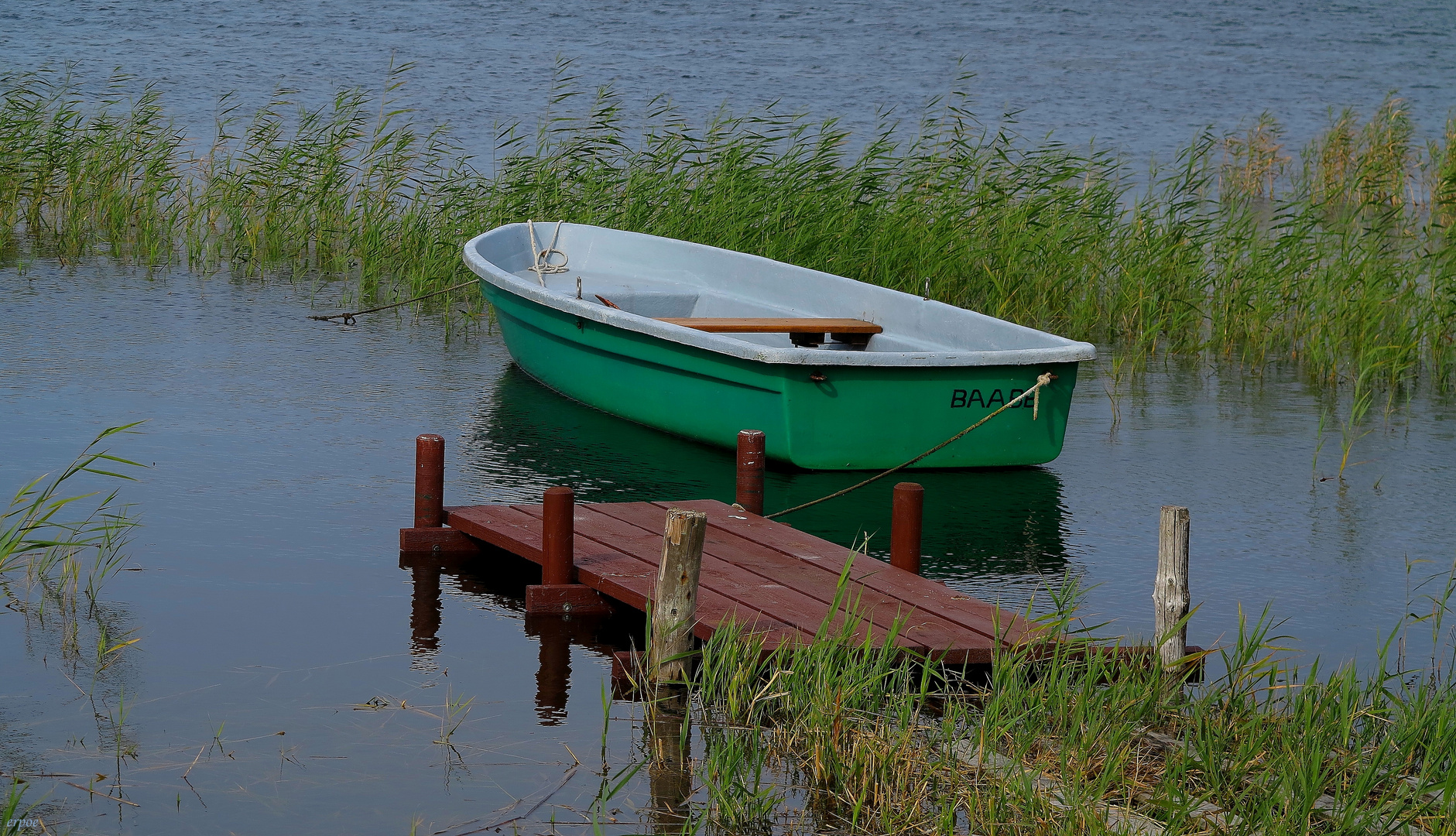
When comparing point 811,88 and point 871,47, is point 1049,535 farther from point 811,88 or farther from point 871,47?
point 871,47

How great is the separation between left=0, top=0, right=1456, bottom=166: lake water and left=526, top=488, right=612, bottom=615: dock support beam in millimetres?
16093

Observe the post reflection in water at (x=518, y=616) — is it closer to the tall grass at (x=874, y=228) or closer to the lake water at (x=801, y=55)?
the tall grass at (x=874, y=228)

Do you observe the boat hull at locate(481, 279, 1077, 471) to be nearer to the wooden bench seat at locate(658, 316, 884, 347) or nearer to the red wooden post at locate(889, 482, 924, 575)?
the wooden bench seat at locate(658, 316, 884, 347)

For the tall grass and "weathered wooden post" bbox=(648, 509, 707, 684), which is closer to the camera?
"weathered wooden post" bbox=(648, 509, 707, 684)

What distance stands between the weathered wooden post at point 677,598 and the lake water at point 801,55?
55.6ft

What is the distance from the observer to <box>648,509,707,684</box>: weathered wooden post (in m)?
4.80

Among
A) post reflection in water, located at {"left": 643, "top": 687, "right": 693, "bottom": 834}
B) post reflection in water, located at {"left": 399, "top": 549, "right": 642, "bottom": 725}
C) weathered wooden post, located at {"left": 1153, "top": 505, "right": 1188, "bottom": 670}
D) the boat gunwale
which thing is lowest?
post reflection in water, located at {"left": 399, "top": 549, "right": 642, "bottom": 725}

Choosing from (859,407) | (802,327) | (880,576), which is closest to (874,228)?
(802,327)

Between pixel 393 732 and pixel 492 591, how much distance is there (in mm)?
1502

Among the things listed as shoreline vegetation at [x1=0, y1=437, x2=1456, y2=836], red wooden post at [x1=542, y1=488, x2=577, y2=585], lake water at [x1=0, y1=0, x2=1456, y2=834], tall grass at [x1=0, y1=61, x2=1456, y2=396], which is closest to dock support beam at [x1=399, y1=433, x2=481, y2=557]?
lake water at [x1=0, y1=0, x2=1456, y2=834]

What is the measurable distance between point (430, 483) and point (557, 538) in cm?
95

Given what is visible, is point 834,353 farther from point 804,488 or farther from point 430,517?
point 430,517

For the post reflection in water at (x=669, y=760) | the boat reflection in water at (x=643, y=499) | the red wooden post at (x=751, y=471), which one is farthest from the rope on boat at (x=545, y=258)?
the post reflection in water at (x=669, y=760)

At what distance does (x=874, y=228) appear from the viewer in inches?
463
